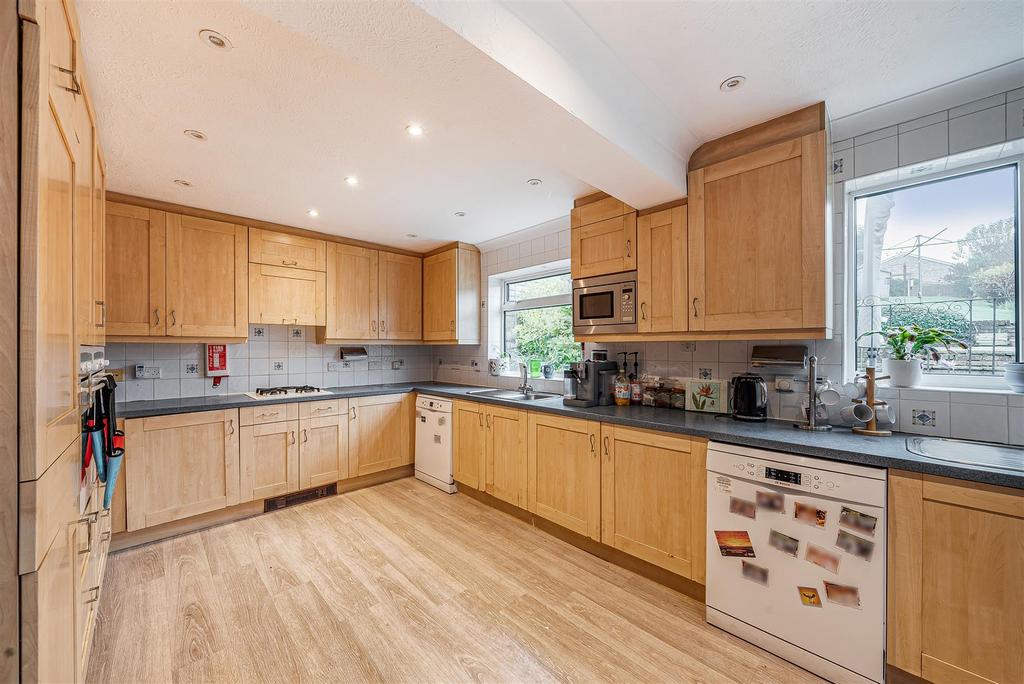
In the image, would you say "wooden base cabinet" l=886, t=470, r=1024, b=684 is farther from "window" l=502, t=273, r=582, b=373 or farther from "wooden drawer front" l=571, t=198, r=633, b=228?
"window" l=502, t=273, r=582, b=373

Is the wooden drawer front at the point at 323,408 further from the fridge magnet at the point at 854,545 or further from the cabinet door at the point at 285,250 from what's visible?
the fridge magnet at the point at 854,545

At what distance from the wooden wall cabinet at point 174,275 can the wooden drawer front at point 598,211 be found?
8.63ft

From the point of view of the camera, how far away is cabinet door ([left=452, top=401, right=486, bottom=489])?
3249mm

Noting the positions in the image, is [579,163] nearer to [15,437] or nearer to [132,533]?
[15,437]

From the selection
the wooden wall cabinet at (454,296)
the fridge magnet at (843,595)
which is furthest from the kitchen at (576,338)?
the wooden wall cabinet at (454,296)

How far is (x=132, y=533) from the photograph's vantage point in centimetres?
261

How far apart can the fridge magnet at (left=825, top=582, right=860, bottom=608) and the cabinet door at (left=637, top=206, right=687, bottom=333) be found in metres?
1.28

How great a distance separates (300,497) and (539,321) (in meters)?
2.51

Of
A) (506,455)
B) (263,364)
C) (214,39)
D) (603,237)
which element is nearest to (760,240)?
(603,237)

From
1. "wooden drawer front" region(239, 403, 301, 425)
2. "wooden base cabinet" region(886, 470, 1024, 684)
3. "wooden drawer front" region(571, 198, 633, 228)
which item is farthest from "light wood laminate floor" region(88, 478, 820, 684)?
"wooden drawer front" region(571, 198, 633, 228)

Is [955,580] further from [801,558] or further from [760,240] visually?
[760,240]

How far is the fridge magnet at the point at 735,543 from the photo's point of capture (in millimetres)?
1770

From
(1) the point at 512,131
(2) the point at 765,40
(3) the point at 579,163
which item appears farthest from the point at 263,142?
(2) the point at 765,40

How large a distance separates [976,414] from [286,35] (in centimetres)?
305
